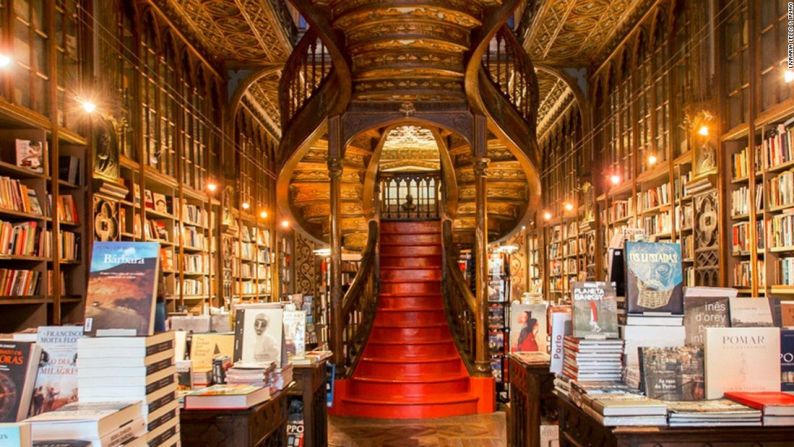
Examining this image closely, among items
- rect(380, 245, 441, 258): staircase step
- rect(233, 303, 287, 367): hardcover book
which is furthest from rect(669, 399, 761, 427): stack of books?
rect(380, 245, 441, 258): staircase step

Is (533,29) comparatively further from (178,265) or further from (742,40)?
(178,265)

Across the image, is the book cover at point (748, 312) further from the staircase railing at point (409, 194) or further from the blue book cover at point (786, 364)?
the staircase railing at point (409, 194)

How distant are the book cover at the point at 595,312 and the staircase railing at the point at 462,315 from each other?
5.09m

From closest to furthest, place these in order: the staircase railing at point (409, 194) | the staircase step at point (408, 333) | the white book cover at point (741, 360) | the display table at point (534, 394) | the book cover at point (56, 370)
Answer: the book cover at point (56, 370) → the white book cover at point (741, 360) → the display table at point (534, 394) → the staircase step at point (408, 333) → the staircase railing at point (409, 194)

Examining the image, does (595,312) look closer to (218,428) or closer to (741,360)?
(741,360)

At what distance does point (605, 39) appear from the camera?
38.8ft

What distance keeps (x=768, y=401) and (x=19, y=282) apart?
564cm

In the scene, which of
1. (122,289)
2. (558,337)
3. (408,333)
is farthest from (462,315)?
(122,289)

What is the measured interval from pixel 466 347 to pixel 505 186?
13.4ft

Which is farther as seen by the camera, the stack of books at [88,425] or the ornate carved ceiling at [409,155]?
the ornate carved ceiling at [409,155]

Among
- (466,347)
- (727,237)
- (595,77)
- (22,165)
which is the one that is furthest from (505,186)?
(22,165)

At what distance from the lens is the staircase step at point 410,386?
27.3ft

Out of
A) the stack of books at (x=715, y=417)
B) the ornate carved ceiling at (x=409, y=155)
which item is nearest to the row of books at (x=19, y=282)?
the stack of books at (x=715, y=417)

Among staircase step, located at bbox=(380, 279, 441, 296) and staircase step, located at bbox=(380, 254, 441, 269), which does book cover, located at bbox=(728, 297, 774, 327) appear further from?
staircase step, located at bbox=(380, 254, 441, 269)
